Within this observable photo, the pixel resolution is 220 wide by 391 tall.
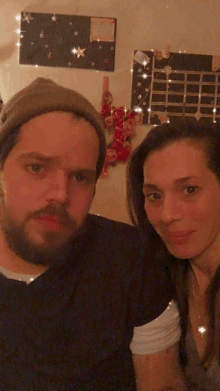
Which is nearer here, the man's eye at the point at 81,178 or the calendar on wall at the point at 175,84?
the man's eye at the point at 81,178

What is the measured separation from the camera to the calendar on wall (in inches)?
30.8

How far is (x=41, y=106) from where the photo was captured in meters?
0.57

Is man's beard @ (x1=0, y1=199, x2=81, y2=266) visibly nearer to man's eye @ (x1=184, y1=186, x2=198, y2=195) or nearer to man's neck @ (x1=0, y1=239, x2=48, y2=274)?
man's neck @ (x1=0, y1=239, x2=48, y2=274)

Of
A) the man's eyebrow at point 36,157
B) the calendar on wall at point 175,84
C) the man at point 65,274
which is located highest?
the calendar on wall at point 175,84

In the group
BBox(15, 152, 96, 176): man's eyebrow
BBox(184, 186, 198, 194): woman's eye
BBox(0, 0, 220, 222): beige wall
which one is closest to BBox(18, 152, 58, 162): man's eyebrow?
BBox(15, 152, 96, 176): man's eyebrow

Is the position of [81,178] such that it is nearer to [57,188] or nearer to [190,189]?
[57,188]

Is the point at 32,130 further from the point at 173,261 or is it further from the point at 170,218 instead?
the point at 173,261

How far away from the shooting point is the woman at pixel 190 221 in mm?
620

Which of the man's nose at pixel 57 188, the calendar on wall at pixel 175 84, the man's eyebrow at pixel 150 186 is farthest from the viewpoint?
the calendar on wall at pixel 175 84

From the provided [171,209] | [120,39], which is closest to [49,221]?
[171,209]

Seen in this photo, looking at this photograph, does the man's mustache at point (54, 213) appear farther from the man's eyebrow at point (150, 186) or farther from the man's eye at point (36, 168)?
the man's eyebrow at point (150, 186)

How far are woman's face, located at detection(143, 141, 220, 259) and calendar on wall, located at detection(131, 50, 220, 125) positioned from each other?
19 centimetres

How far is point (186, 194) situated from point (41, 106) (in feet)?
1.06

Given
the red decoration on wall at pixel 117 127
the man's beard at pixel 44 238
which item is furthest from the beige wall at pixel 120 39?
the man's beard at pixel 44 238
